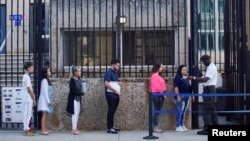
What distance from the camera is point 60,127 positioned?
13.3 metres

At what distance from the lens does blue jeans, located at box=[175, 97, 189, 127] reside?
12898mm

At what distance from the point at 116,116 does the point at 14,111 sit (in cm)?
257

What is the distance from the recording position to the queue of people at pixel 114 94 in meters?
12.4

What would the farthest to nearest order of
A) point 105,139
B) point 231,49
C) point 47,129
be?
point 231,49, point 47,129, point 105,139

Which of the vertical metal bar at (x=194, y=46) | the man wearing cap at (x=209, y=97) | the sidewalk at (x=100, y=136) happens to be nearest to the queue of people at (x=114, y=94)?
the man wearing cap at (x=209, y=97)

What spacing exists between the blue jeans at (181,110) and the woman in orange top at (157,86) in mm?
444

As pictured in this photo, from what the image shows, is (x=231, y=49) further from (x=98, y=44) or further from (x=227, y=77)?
(x=98, y=44)

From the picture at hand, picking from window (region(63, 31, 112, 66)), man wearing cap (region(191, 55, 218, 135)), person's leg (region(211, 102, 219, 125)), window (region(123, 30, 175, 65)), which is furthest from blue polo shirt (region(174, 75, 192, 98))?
window (region(63, 31, 112, 66))

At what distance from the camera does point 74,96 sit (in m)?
12.4

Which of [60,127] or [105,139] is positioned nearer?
[105,139]

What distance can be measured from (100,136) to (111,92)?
43.2 inches

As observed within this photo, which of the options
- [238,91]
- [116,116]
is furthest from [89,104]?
[238,91]

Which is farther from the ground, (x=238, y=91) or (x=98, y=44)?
(x=98, y=44)

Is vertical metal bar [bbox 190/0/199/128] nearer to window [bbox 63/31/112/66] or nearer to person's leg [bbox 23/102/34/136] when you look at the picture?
window [bbox 63/31/112/66]
